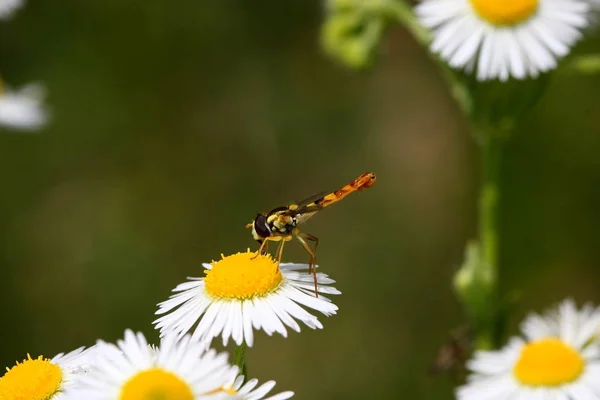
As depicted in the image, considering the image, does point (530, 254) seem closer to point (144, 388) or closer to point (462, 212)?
point (462, 212)

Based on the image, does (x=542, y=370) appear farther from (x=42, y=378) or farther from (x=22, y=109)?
(x=22, y=109)

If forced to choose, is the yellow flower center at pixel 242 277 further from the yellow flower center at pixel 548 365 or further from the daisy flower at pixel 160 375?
the yellow flower center at pixel 548 365

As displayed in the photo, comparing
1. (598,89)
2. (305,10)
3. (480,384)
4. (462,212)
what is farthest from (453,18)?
(305,10)

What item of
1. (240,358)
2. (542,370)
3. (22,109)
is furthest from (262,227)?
(22,109)

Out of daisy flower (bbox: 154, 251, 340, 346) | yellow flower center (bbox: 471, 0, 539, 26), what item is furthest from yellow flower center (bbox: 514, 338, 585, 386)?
yellow flower center (bbox: 471, 0, 539, 26)

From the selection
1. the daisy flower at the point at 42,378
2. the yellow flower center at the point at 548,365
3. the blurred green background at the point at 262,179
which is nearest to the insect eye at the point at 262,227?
the daisy flower at the point at 42,378

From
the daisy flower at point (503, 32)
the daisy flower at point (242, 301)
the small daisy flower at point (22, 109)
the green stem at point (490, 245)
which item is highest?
the small daisy flower at point (22, 109)
